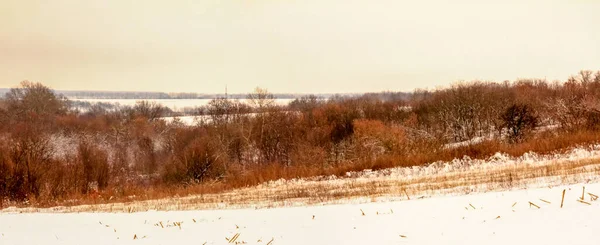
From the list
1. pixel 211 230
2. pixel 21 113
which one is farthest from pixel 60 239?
pixel 21 113

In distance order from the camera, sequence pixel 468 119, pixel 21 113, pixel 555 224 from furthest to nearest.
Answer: pixel 21 113 → pixel 468 119 → pixel 555 224

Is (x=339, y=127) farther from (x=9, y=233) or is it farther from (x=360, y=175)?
(x=9, y=233)

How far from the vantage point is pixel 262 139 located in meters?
57.0

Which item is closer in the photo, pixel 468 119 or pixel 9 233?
pixel 9 233

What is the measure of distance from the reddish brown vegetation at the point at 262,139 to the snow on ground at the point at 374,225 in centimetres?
1037

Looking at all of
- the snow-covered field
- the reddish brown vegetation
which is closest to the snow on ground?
the snow-covered field

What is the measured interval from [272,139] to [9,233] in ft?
155

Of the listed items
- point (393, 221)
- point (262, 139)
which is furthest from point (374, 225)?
point (262, 139)

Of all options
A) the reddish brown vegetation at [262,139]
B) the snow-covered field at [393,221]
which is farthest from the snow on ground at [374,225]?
the reddish brown vegetation at [262,139]

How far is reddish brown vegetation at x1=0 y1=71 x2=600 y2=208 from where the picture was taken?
23.7m

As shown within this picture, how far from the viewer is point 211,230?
336 inches

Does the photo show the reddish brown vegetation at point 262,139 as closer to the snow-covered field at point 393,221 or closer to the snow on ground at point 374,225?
the snow-covered field at point 393,221

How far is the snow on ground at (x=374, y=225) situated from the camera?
608cm

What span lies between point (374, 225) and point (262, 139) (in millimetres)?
49862
